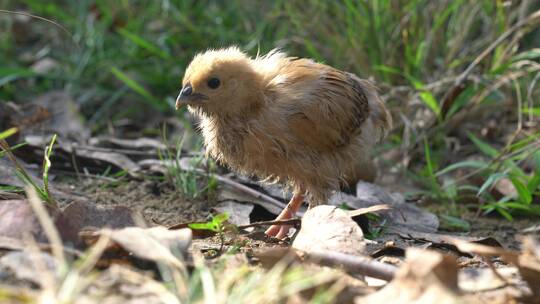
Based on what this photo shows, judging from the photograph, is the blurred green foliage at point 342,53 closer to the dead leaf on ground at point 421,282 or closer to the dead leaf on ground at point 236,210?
the dead leaf on ground at point 236,210

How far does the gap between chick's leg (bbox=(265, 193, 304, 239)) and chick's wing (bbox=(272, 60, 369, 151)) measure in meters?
0.36

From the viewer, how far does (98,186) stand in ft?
15.5

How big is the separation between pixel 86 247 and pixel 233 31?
4455 mm

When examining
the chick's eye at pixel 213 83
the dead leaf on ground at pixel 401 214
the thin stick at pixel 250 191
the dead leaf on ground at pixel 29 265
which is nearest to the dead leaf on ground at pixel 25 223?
the dead leaf on ground at pixel 29 265

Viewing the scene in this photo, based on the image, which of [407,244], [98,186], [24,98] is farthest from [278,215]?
[24,98]

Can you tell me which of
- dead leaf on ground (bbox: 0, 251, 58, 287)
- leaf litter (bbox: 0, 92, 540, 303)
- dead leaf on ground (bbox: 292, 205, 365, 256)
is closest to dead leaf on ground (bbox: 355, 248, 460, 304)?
leaf litter (bbox: 0, 92, 540, 303)

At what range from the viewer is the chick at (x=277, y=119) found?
13.6ft

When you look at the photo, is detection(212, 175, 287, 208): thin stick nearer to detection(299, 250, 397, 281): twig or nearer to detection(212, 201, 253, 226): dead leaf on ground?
detection(212, 201, 253, 226): dead leaf on ground

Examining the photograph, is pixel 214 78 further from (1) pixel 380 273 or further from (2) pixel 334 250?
(1) pixel 380 273

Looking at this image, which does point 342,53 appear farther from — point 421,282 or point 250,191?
point 421,282

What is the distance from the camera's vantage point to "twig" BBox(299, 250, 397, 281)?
2.63 m

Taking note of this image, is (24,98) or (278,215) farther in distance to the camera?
(24,98)

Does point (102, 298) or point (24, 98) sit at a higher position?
point (102, 298)

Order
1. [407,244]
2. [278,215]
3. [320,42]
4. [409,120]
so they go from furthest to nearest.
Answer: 1. [320,42]
2. [409,120]
3. [278,215]
4. [407,244]
